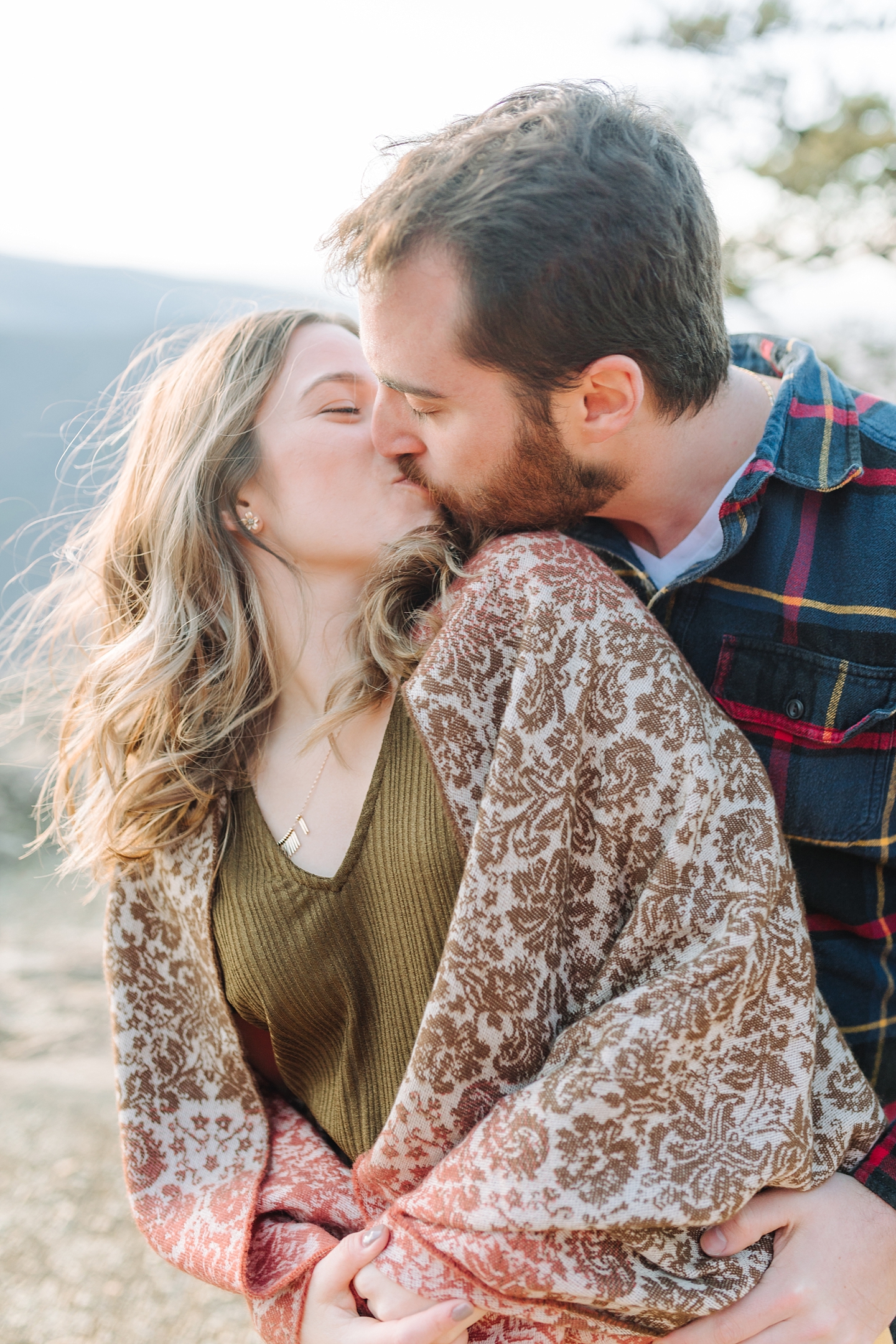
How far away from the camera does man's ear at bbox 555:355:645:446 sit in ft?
4.81

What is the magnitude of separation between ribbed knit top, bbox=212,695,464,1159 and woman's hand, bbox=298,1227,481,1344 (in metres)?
0.19

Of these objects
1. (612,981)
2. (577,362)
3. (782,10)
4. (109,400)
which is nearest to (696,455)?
(577,362)

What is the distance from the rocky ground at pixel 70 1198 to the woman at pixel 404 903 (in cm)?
88

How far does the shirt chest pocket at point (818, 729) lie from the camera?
4.70 ft

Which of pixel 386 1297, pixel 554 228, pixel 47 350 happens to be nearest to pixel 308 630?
pixel 554 228

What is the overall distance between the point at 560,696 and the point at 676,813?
20 cm

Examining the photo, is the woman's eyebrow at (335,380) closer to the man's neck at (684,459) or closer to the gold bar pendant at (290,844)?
the man's neck at (684,459)

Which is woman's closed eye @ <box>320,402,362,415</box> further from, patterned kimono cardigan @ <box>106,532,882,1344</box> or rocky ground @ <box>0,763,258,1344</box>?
rocky ground @ <box>0,763,258,1344</box>

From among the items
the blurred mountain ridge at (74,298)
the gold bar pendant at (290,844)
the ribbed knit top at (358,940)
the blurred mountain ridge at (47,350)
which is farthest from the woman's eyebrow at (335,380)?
the blurred mountain ridge at (74,298)

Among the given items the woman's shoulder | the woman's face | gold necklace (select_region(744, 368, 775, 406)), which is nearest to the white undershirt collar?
gold necklace (select_region(744, 368, 775, 406))

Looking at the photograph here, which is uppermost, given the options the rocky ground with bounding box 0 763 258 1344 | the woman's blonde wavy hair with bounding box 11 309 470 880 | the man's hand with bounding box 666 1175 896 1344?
the woman's blonde wavy hair with bounding box 11 309 470 880

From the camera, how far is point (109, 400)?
6.72ft

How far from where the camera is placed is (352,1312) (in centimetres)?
129

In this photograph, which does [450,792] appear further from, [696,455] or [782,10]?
[782,10]
